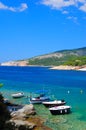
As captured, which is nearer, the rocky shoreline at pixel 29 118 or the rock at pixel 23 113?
the rocky shoreline at pixel 29 118

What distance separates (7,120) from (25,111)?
1483 inches

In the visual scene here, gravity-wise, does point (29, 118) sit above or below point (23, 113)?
below

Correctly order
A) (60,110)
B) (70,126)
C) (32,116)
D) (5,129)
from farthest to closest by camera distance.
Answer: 1. (60,110)
2. (32,116)
3. (70,126)
4. (5,129)

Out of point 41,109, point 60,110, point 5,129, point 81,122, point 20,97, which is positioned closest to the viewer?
point 5,129

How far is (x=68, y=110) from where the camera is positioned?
64188 millimetres

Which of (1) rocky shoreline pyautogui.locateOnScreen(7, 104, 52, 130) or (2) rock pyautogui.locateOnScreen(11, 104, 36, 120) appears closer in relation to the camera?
(1) rocky shoreline pyautogui.locateOnScreen(7, 104, 52, 130)

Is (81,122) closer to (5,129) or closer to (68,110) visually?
(68,110)

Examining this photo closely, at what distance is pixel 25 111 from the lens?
58.5m

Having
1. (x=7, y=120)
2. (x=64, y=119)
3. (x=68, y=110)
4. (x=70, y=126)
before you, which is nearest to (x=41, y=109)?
(x=68, y=110)

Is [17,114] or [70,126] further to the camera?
[17,114]

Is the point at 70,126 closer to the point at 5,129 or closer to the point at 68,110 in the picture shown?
the point at 68,110

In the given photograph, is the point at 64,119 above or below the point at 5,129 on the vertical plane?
below

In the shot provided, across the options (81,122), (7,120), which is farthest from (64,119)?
(7,120)

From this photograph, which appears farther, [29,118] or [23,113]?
[23,113]
